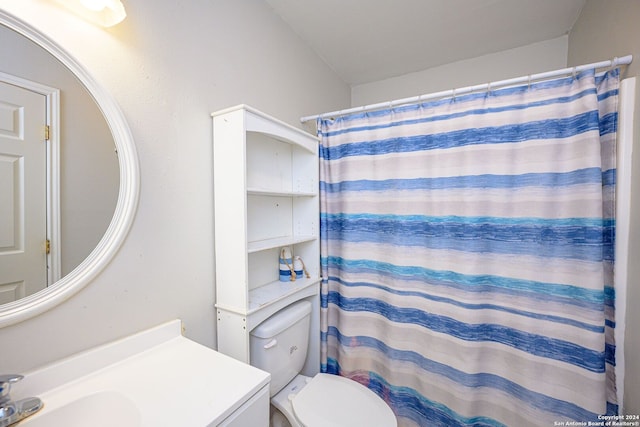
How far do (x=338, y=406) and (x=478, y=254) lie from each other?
100 centimetres

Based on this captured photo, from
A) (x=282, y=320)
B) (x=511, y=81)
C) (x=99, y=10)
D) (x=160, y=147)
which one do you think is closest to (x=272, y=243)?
(x=282, y=320)

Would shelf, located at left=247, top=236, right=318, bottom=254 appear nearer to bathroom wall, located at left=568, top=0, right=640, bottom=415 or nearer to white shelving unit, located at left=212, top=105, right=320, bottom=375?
white shelving unit, located at left=212, top=105, right=320, bottom=375

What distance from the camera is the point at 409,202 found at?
147cm

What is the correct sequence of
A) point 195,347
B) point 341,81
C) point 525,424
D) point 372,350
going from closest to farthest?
point 195,347, point 525,424, point 372,350, point 341,81

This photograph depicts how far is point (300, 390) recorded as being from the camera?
1.28 m

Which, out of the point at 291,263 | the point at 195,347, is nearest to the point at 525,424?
the point at 291,263

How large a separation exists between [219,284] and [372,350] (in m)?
1.04

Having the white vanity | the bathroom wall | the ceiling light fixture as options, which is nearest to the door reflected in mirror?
the ceiling light fixture

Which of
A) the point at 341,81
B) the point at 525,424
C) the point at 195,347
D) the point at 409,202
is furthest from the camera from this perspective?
the point at 341,81

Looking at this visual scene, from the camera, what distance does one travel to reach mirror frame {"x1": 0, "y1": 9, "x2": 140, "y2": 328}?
0.68 m

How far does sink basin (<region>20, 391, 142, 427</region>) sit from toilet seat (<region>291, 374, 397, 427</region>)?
27.6 inches

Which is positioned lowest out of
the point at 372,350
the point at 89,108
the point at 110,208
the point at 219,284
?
the point at 372,350

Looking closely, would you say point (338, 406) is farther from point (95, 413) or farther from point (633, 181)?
point (633, 181)

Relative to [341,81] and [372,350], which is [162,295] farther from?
[341,81]
